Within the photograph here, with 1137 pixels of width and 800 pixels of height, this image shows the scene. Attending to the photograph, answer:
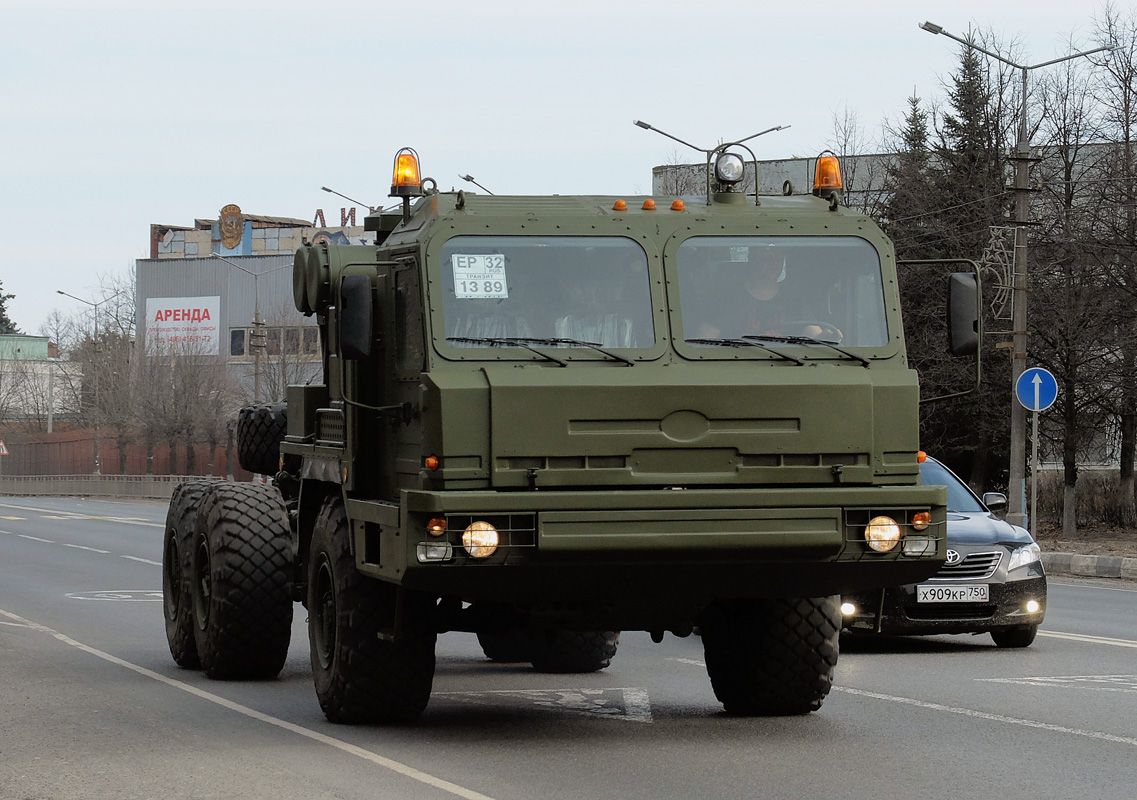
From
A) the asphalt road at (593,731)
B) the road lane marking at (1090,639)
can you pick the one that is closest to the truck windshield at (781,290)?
the asphalt road at (593,731)

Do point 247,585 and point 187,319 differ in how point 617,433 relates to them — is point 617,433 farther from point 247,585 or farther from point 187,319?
point 187,319

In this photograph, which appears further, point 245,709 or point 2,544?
point 2,544

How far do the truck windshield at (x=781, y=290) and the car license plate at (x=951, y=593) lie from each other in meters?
4.88

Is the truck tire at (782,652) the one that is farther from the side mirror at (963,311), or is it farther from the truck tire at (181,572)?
the truck tire at (181,572)

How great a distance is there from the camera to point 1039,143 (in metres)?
40.2

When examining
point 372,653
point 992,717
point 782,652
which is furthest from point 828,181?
point 372,653

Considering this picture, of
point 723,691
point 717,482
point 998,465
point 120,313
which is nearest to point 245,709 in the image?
point 723,691

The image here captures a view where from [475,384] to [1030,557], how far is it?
699 cm

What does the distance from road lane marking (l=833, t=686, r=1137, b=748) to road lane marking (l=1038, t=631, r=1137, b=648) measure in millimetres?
3936

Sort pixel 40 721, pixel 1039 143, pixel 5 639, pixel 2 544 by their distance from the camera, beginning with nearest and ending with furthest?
pixel 40 721, pixel 5 639, pixel 2 544, pixel 1039 143

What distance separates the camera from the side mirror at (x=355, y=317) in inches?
364

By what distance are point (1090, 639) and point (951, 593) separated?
2.05 meters

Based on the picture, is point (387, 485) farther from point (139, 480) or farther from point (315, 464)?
point (139, 480)

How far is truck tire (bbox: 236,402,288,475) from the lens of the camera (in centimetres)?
1345
